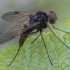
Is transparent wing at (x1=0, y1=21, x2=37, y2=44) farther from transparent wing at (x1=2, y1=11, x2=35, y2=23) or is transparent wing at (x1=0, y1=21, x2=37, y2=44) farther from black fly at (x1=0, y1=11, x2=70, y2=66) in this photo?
transparent wing at (x1=2, y1=11, x2=35, y2=23)

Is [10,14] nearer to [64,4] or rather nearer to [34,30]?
[34,30]

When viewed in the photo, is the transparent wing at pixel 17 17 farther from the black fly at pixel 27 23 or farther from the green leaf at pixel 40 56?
the green leaf at pixel 40 56

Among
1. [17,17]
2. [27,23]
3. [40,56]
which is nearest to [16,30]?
[27,23]

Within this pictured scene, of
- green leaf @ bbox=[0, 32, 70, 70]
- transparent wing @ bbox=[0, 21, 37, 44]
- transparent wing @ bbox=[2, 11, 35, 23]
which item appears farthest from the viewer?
transparent wing @ bbox=[2, 11, 35, 23]

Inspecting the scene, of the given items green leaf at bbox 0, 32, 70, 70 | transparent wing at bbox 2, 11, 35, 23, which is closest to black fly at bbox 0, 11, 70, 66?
transparent wing at bbox 2, 11, 35, 23

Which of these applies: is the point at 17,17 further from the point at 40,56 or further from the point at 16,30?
the point at 40,56
